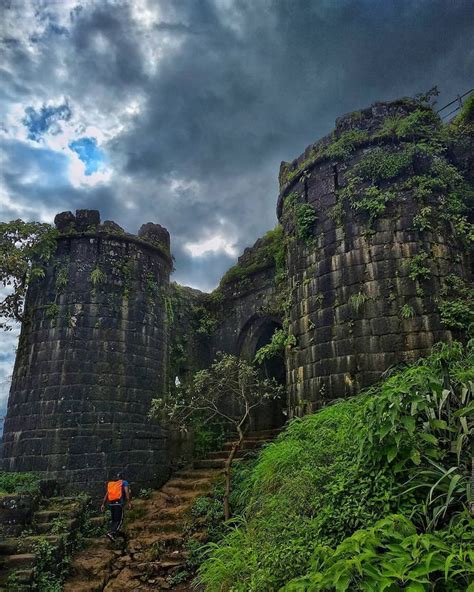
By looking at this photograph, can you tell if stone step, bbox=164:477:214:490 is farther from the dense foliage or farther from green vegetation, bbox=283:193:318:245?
green vegetation, bbox=283:193:318:245

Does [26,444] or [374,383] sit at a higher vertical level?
[374,383]

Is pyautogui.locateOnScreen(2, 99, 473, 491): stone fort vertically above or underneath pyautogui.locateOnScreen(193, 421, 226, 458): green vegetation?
above

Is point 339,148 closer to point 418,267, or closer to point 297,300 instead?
point 418,267

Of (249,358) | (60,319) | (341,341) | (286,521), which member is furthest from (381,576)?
(249,358)

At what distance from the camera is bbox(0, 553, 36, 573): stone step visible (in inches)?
293

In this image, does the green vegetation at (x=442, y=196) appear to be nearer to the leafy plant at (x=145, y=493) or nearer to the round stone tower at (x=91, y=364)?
the round stone tower at (x=91, y=364)

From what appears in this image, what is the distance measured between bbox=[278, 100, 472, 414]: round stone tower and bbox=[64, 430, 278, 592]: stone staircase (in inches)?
128

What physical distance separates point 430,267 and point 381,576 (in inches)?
283

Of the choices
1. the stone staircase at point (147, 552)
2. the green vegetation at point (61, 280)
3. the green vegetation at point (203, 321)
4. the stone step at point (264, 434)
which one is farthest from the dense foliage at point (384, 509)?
the green vegetation at point (203, 321)

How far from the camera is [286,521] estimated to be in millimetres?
5070

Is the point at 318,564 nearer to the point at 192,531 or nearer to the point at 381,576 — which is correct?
the point at 381,576

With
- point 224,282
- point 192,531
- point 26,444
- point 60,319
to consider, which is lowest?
point 192,531

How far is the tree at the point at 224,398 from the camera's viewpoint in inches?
397

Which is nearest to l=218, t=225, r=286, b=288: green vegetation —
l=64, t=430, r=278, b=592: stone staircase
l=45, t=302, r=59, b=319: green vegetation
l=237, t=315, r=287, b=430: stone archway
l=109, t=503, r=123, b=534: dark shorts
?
l=237, t=315, r=287, b=430: stone archway
